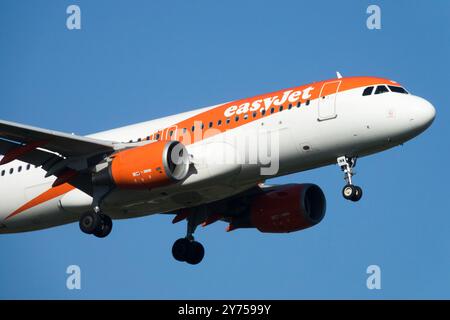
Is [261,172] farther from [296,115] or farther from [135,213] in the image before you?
[135,213]

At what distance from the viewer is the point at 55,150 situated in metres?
43.1

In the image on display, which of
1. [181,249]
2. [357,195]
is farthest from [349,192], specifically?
[181,249]

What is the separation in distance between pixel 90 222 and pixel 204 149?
17.6ft

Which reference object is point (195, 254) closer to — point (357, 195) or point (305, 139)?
point (305, 139)

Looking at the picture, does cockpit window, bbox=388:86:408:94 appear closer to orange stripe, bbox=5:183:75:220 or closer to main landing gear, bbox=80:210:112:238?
main landing gear, bbox=80:210:112:238

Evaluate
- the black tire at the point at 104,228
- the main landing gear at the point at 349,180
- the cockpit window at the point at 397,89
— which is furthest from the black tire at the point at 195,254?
the cockpit window at the point at 397,89

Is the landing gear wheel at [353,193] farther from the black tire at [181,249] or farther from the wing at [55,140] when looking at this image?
the black tire at [181,249]

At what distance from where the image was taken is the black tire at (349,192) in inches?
1590

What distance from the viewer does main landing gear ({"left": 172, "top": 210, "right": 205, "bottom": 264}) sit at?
48.0m

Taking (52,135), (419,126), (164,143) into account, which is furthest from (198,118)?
(419,126)

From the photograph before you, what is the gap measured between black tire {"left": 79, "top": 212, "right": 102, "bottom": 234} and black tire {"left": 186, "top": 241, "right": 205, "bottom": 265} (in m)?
6.36

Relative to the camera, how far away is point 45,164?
4372 centimetres

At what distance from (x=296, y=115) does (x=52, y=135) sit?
9.08 meters

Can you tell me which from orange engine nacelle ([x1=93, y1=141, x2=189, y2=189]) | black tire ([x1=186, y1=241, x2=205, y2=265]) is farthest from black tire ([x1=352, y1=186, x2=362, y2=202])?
black tire ([x1=186, y1=241, x2=205, y2=265])
